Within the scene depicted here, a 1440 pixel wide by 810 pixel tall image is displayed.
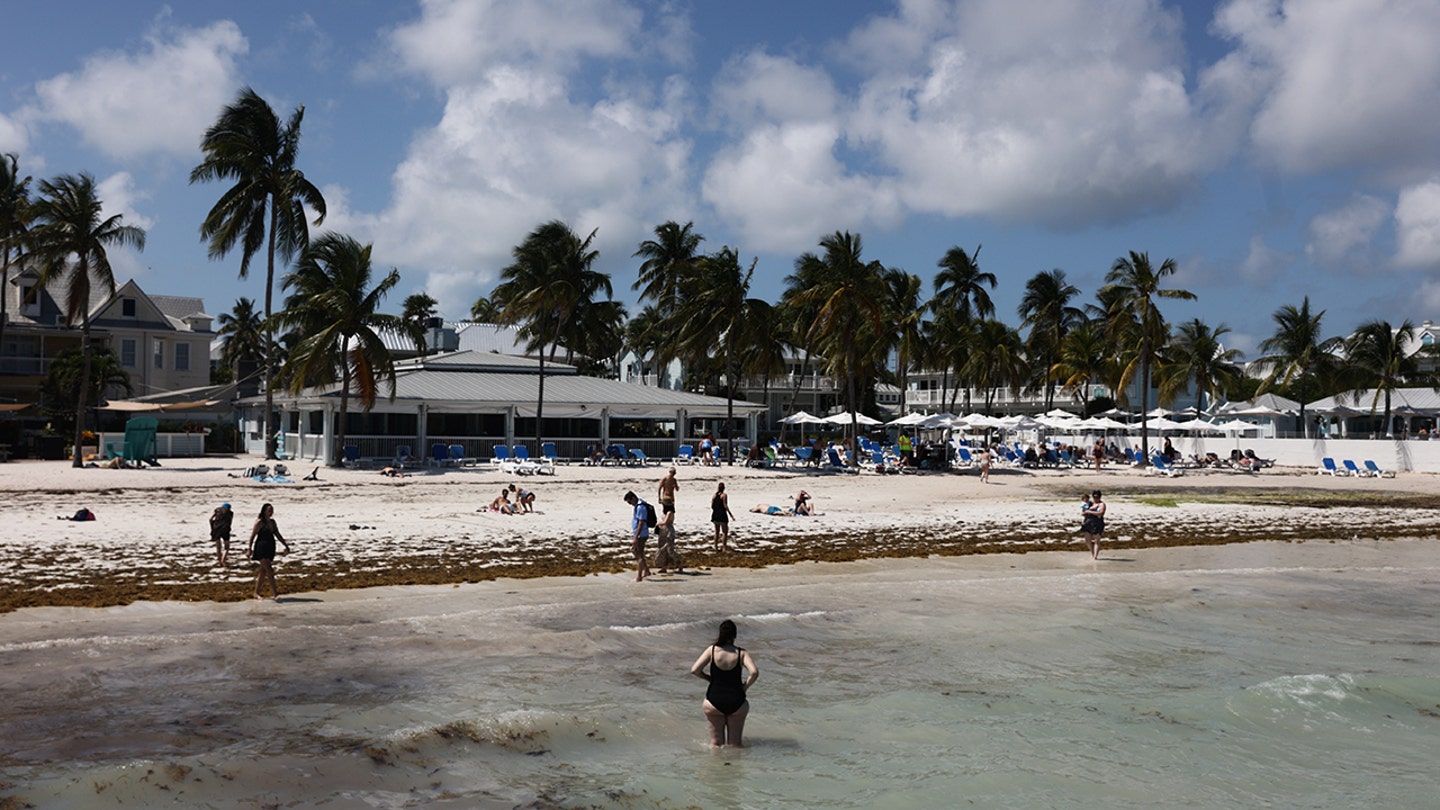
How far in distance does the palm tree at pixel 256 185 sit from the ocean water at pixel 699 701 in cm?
2887

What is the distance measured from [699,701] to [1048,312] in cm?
5964

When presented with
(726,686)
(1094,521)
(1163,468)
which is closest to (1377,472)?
(1163,468)

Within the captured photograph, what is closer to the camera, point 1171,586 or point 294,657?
point 294,657

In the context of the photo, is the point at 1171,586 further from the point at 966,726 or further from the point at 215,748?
the point at 215,748

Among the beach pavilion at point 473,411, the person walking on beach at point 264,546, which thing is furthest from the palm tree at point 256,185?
the person walking on beach at point 264,546

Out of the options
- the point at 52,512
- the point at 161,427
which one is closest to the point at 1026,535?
Result: the point at 52,512

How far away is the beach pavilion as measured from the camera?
38.8 m

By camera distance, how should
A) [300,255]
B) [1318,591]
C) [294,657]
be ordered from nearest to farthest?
[294,657], [1318,591], [300,255]

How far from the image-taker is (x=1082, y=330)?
61.1m

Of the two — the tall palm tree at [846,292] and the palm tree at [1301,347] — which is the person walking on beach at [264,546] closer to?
the tall palm tree at [846,292]

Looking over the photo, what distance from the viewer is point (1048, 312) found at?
65.2 metres

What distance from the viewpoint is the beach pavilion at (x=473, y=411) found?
38.8m

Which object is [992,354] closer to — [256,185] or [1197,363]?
[1197,363]

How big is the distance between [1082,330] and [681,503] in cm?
4118
